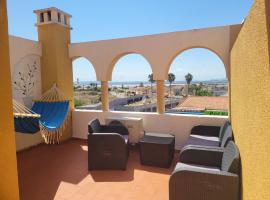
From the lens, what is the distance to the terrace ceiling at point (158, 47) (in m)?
4.33

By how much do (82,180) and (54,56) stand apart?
3.53 m

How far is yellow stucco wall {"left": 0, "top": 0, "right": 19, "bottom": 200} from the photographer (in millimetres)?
1511

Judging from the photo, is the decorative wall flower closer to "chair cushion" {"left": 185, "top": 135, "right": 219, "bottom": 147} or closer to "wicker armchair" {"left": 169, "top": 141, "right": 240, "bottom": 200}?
"chair cushion" {"left": 185, "top": 135, "right": 219, "bottom": 147}

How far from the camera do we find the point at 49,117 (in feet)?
16.5

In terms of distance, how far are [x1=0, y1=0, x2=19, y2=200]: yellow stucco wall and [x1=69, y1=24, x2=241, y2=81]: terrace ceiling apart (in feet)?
12.2

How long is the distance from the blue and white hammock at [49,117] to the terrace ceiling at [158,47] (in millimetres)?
1224

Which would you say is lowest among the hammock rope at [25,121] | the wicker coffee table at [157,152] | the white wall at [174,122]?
the wicker coffee table at [157,152]

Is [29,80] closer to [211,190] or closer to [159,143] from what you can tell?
[159,143]

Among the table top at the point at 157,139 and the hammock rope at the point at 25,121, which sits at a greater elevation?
the hammock rope at the point at 25,121

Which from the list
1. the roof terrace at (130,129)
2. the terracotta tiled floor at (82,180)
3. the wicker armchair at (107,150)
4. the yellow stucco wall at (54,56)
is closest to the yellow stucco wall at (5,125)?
the roof terrace at (130,129)

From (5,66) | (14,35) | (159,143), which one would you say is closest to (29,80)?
(14,35)

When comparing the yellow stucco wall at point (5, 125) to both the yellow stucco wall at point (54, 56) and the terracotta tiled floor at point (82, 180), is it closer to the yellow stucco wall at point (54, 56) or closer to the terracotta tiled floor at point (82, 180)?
the terracotta tiled floor at point (82, 180)

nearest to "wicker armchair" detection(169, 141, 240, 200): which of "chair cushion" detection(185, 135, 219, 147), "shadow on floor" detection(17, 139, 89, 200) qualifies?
"chair cushion" detection(185, 135, 219, 147)

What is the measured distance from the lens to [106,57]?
5.50m
